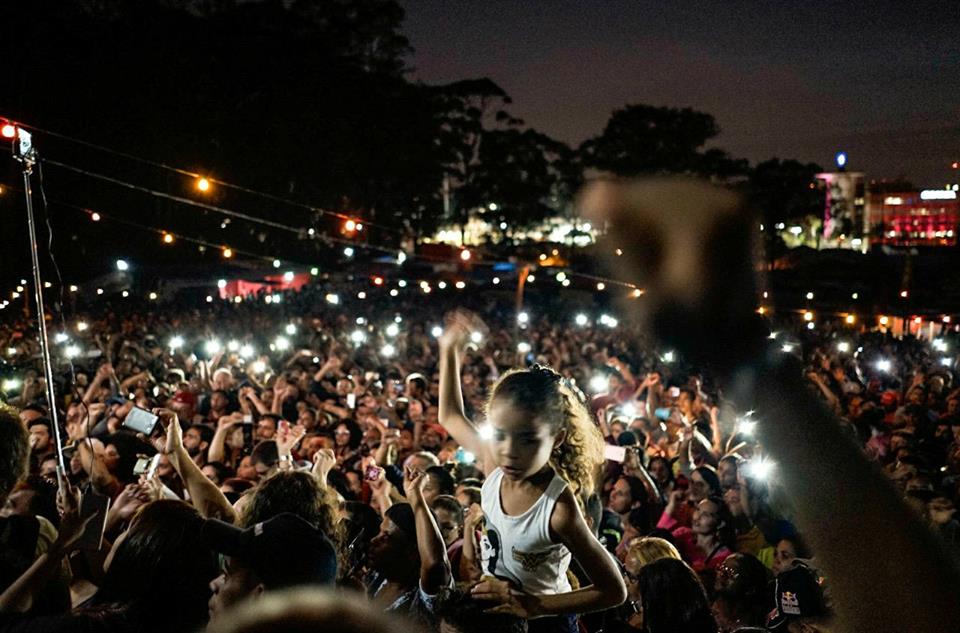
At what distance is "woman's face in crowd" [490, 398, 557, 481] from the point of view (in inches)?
108

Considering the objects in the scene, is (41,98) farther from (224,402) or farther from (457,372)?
(457,372)

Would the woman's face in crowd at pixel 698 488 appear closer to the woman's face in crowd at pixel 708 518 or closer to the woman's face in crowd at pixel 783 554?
the woman's face in crowd at pixel 708 518

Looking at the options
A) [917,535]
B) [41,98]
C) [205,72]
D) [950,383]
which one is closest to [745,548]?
[917,535]

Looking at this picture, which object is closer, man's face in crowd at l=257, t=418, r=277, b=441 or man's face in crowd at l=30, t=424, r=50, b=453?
man's face in crowd at l=30, t=424, r=50, b=453

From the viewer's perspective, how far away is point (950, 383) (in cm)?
1212

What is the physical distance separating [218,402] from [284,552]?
8.16 m

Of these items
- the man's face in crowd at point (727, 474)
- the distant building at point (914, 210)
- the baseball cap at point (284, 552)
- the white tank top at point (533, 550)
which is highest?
the distant building at point (914, 210)

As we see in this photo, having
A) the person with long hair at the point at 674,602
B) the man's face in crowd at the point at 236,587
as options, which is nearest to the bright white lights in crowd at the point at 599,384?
the person with long hair at the point at 674,602

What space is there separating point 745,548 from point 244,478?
352cm

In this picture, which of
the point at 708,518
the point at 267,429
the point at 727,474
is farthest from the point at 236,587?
the point at 267,429

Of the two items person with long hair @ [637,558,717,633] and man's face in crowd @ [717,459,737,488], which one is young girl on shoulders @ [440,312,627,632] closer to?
person with long hair @ [637,558,717,633]

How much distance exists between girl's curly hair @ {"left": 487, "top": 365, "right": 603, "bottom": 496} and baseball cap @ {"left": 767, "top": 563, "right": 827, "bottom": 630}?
1253 mm

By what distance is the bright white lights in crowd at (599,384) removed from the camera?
38.2ft

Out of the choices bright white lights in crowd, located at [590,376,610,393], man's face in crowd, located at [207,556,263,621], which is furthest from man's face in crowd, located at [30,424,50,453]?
bright white lights in crowd, located at [590,376,610,393]
